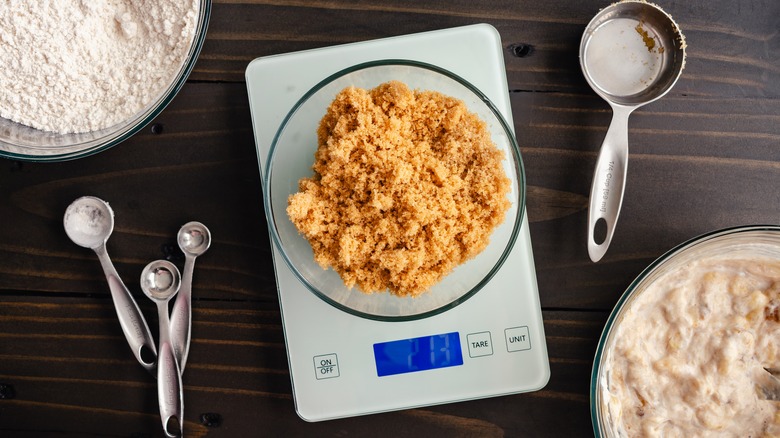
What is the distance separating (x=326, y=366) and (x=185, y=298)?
12.4 inches

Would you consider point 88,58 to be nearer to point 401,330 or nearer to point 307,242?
point 307,242

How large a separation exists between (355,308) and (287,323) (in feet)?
0.58

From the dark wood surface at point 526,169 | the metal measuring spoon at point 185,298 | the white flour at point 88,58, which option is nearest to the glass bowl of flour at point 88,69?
the white flour at point 88,58

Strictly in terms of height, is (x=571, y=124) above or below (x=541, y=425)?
above

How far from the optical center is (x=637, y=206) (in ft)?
3.85

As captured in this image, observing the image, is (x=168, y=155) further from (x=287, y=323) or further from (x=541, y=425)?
(x=541, y=425)

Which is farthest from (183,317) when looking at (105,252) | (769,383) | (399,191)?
(769,383)

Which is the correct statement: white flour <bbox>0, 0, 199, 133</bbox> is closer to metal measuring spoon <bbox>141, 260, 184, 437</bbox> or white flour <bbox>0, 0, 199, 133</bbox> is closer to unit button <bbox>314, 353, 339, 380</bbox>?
metal measuring spoon <bbox>141, 260, 184, 437</bbox>

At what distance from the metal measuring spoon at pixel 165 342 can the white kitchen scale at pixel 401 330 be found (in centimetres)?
23

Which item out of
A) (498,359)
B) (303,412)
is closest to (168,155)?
(303,412)

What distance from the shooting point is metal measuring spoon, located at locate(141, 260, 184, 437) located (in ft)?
3.72

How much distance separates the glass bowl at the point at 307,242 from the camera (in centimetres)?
99

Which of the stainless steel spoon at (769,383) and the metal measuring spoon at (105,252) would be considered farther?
the metal measuring spoon at (105,252)

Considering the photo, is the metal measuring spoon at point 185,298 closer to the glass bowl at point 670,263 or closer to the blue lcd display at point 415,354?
the blue lcd display at point 415,354
